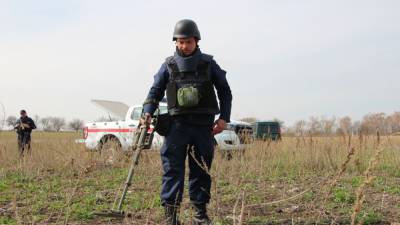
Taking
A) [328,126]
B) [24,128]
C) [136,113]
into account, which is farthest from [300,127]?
[24,128]

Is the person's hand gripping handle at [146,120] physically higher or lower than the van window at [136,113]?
lower

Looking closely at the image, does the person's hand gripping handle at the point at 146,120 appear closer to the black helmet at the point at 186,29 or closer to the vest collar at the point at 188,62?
the vest collar at the point at 188,62

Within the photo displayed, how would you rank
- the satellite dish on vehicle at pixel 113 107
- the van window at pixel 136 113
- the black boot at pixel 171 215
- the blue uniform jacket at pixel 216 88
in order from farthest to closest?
the satellite dish on vehicle at pixel 113 107 → the van window at pixel 136 113 → the blue uniform jacket at pixel 216 88 → the black boot at pixel 171 215

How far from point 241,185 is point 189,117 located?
173 cm

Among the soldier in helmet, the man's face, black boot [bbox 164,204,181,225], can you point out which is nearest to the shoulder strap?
the soldier in helmet

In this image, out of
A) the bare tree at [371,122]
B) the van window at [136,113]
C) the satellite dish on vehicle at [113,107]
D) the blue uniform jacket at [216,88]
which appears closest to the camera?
the blue uniform jacket at [216,88]

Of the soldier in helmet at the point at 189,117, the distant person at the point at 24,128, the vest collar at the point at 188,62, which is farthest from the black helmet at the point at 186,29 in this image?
the distant person at the point at 24,128

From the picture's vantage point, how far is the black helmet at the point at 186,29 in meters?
3.30

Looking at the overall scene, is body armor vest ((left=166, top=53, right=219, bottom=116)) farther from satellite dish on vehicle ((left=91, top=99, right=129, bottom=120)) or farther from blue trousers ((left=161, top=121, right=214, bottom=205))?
satellite dish on vehicle ((left=91, top=99, right=129, bottom=120))

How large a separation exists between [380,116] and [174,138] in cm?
385

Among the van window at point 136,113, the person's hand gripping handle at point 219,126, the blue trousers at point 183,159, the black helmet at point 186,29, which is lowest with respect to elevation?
the blue trousers at point 183,159

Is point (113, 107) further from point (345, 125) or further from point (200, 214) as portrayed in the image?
point (200, 214)

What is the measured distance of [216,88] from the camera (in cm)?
351

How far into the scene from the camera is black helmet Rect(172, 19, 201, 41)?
3.30 metres
